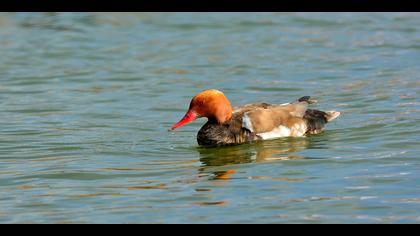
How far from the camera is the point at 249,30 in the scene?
72.5 ft

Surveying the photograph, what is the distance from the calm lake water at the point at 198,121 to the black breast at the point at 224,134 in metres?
0.14

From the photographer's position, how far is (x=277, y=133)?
12.5 metres

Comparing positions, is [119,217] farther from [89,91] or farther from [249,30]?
[249,30]

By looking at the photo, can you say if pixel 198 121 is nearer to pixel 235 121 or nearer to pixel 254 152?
pixel 235 121

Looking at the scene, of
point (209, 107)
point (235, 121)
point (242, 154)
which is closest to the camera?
point (242, 154)

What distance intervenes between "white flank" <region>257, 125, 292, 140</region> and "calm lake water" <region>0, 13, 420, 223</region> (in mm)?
124

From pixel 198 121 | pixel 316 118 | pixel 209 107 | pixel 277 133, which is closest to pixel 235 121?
pixel 209 107

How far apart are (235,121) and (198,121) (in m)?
2.20

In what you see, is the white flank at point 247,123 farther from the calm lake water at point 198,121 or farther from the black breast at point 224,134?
the calm lake water at point 198,121

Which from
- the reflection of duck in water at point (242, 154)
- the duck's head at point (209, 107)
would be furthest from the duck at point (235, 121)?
the reflection of duck in water at point (242, 154)

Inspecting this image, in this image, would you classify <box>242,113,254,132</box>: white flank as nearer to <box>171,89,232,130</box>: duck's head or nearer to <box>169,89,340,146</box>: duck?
<box>169,89,340,146</box>: duck

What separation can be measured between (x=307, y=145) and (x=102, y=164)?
8.42ft

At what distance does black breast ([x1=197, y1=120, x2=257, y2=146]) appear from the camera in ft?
→ 40.1

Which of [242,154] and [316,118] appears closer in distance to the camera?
[242,154]
